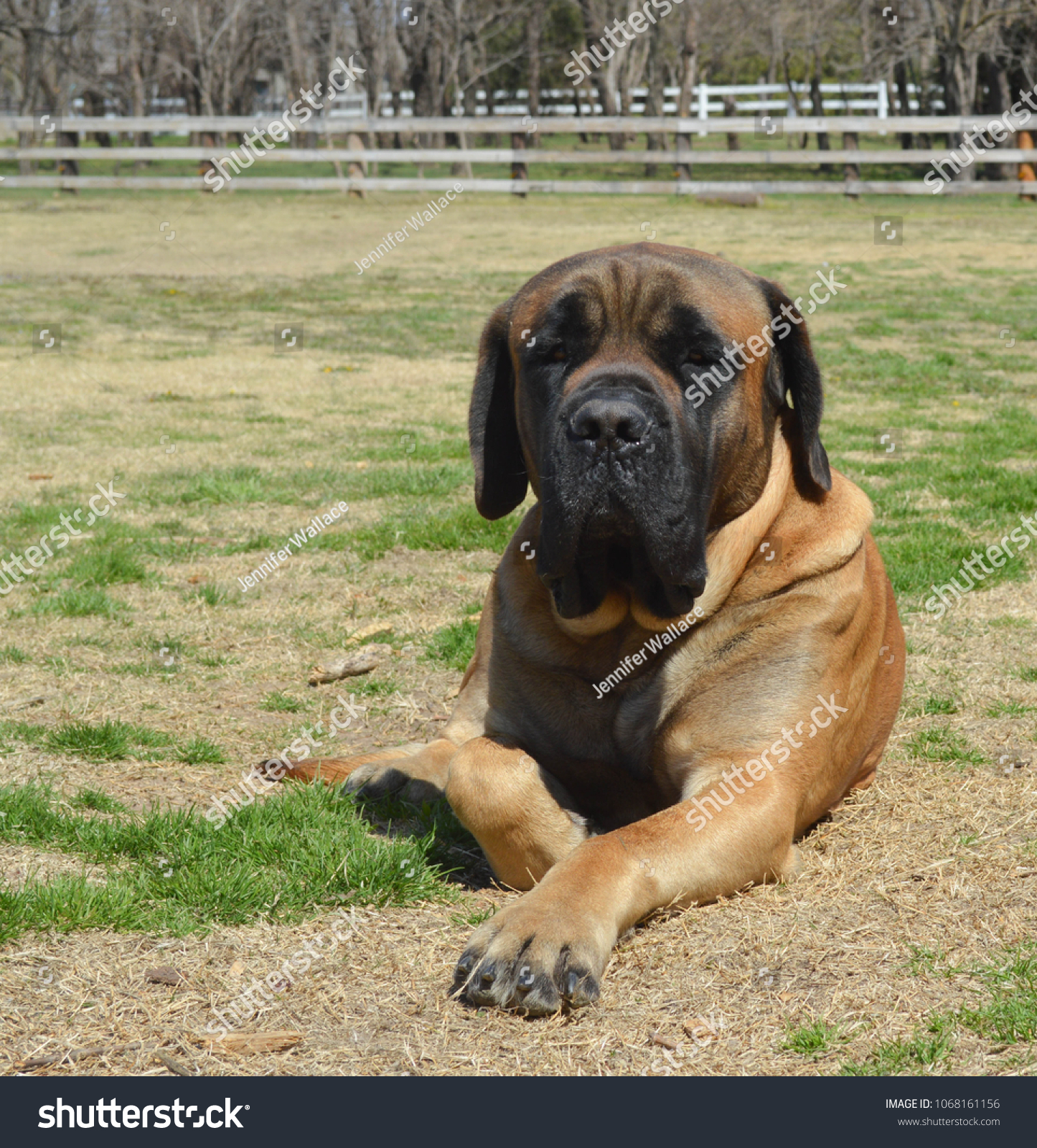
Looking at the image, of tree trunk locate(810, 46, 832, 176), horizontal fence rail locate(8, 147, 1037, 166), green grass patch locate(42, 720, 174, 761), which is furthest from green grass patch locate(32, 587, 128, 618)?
tree trunk locate(810, 46, 832, 176)

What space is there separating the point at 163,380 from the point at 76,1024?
955 cm

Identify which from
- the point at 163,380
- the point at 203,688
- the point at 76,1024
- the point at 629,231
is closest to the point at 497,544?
the point at 203,688

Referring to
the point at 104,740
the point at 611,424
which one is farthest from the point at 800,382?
the point at 104,740

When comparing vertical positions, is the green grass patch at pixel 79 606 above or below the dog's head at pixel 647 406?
below

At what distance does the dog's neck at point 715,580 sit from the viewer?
132 inches

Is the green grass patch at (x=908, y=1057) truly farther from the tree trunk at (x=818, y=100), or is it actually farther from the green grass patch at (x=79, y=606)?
the tree trunk at (x=818, y=100)

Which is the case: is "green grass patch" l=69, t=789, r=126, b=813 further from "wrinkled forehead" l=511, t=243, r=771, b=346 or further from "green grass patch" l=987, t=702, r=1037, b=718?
"green grass patch" l=987, t=702, r=1037, b=718

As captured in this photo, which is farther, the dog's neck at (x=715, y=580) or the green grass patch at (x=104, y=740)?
the green grass patch at (x=104, y=740)

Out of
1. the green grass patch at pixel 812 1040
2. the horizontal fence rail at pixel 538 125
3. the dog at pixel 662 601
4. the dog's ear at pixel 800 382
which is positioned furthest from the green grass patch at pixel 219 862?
the horizontal fence rail at pixel 538 125

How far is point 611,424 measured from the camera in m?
2.96

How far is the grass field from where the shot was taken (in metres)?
2.68

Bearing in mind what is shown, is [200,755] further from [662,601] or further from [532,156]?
[532,156]

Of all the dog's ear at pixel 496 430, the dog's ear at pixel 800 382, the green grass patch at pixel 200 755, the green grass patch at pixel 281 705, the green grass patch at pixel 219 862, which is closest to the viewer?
the green grass patch at pixel 219 862

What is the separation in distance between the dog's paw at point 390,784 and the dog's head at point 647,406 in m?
0.82
